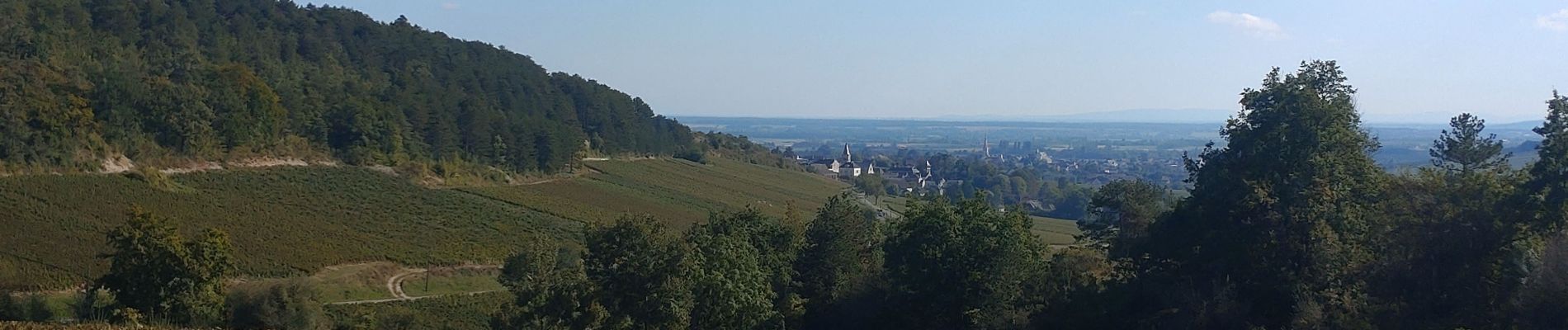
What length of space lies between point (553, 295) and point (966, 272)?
9210 mm

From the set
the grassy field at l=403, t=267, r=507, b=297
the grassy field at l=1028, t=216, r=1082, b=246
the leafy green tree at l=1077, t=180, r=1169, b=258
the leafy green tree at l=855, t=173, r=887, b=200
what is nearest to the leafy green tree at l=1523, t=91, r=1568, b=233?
the leafy green tree at l=1077, t=180, r=1169, b=258

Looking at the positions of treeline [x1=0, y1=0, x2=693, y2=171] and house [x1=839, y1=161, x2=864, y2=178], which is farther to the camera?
house [x1=839, y1=161, x2=864, y2=178]

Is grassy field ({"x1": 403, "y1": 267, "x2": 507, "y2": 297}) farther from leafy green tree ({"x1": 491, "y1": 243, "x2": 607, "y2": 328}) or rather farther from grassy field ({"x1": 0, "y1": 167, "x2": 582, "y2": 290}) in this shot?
leafy green tree ({"x1": 491, "y1": 243, "x2": 607, "y2": 328})

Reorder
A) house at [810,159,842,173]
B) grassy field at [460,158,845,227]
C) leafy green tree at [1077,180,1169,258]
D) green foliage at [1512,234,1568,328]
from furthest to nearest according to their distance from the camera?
1. house at [810,159,842,173]
2. grassy field at [460,158,845,227]
3. leafy green tree at [1077,180,1169,258]
4. green foliage at [1512,234,1568,328]

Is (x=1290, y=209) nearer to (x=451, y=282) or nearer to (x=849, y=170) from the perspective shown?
(x=451, y=282)

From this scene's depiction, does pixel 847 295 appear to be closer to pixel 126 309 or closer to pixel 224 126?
pixel 126 309

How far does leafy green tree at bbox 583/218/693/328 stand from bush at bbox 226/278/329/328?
27.0ft

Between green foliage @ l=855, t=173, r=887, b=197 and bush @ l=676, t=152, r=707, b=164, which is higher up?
bush @ l=676, t=152, r=707, b=164

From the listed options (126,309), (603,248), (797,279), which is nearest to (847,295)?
(797,279)

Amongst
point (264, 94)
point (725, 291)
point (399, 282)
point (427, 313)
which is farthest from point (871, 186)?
point (725, 291)

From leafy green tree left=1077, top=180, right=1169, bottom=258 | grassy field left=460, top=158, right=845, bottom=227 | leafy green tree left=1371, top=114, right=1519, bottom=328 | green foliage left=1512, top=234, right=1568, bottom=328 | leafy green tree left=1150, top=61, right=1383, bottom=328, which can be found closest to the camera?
green foliage left=1512, top=234, right=1568, bottom=328

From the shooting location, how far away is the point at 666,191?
68.1m

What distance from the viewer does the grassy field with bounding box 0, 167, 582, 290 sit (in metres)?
30.2

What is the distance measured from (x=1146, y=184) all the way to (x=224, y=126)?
116 ft
